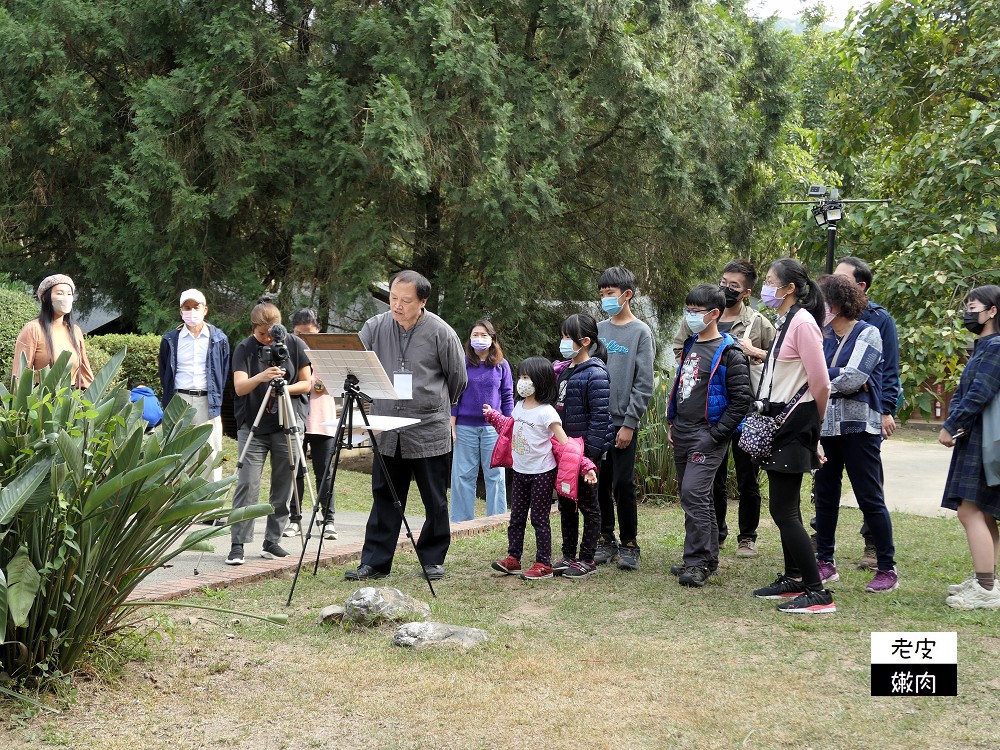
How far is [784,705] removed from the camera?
3.75 m

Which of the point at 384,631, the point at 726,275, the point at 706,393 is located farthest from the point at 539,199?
the point at 384,631

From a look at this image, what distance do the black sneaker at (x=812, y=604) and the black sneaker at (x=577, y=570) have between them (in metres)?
1.40

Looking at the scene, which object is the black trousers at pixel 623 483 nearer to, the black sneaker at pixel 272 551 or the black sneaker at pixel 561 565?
the black sneaker at pixel 561 565

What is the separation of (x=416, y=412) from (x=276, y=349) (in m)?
1.15

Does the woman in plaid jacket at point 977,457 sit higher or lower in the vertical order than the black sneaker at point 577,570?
higher

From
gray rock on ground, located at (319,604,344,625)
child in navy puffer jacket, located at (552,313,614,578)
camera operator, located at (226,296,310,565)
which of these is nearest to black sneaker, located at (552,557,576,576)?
child in navy puffer jacket, located at (552,313,614,578)

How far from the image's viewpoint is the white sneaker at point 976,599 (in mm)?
5176

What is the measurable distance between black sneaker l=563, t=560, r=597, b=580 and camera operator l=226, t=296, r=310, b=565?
6.68 feet

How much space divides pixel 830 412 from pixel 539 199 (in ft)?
27.8

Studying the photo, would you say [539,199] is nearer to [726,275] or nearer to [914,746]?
[726,275]

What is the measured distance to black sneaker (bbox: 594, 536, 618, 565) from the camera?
6637 mm

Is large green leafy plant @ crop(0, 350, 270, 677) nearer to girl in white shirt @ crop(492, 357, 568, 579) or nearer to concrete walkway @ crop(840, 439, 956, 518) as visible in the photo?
girl in white shirt @ crop(492, 357, 568, 579)

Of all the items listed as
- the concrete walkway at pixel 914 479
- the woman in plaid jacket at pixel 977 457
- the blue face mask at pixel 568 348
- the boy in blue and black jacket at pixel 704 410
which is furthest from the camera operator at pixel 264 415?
the concrete walkway at pixel 914 479

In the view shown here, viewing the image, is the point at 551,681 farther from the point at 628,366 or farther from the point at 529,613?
the point at 628,366
